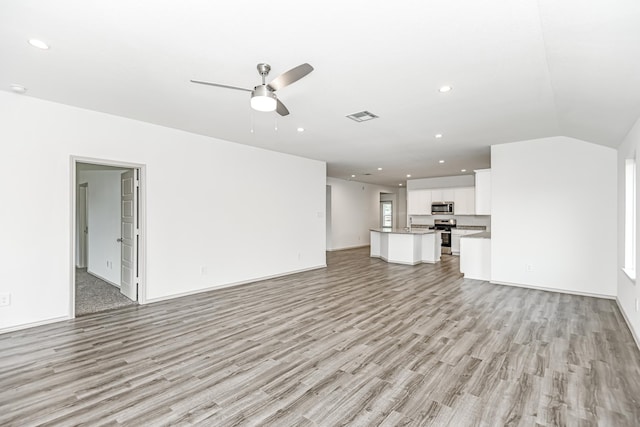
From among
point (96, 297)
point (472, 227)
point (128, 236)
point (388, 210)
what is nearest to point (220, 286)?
point (128, 236)

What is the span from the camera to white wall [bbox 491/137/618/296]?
4.90m

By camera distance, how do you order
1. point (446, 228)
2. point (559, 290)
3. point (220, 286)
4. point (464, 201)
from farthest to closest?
point (446, 228) → point (464, 201) → point (220, 286) → point (559, 290)

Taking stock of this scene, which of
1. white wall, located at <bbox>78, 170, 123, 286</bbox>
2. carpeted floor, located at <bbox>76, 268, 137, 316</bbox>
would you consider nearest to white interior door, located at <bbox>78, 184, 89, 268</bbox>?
white wall, located at <bbox>78, 170, 123, 286</bbox>

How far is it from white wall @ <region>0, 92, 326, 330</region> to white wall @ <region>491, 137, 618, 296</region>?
3997 millimetres

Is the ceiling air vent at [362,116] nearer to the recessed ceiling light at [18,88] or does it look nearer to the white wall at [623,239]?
the white wall at [623,239]

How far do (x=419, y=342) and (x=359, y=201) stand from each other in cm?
924

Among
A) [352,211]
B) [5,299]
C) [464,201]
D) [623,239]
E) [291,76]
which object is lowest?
[5,299]

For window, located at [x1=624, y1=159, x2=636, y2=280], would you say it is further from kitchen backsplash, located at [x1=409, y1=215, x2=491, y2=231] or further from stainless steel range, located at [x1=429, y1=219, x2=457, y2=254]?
stainless steel range, located at [x1=429, y1=219, x2=457, y2=254]

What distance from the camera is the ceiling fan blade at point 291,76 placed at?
2.26 m

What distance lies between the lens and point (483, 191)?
6.36 meters

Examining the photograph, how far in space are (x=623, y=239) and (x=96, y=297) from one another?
7944 millimetres

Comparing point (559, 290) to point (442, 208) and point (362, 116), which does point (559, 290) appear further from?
point (442, 208)

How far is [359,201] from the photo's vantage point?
40.2 feet

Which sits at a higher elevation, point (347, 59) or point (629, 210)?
point (347, 59)
